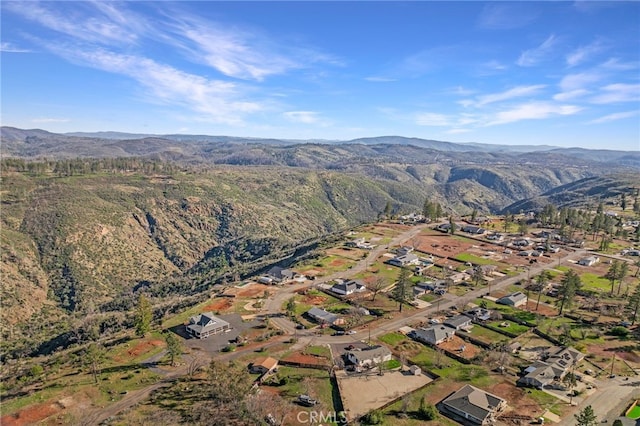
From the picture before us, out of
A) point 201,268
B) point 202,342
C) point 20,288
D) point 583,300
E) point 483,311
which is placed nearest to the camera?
point 202,342

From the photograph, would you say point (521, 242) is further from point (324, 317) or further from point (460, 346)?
point (324, 317)

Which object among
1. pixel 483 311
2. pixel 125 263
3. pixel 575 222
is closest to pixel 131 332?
pixel 483 311

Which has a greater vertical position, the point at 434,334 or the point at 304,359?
the point at 434,334

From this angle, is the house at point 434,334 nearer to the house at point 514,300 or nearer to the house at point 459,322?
the house at point 459,322

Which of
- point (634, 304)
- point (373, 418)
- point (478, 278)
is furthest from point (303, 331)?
point (634, 304)

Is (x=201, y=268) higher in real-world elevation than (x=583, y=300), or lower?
lower

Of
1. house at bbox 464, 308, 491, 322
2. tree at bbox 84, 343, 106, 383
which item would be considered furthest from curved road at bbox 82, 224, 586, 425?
tree at bbox 84, 343, 106, 383

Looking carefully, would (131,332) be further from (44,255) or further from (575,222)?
(575,222)
